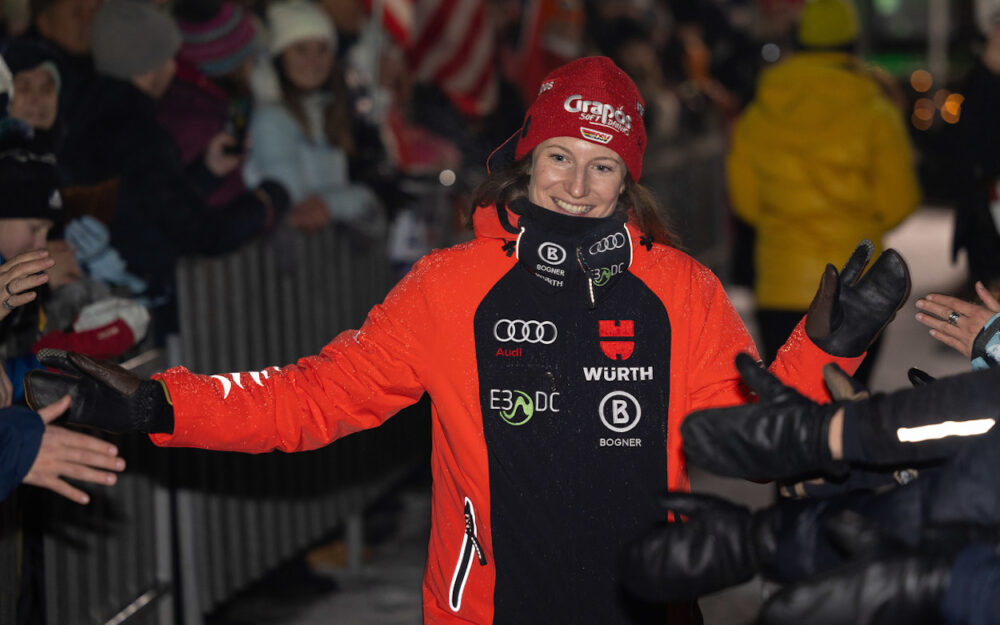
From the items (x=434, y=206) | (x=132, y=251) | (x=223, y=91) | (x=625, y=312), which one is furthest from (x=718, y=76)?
(x=625, y=312)

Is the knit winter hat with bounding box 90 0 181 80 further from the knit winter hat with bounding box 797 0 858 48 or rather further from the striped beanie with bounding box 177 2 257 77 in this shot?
the knit winter hat with bounding box 797 0 858 48

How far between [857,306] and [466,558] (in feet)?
3.61

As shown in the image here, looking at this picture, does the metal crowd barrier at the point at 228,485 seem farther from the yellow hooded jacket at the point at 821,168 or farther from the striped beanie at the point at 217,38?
the yellow hooded jacket at the point at 821,168

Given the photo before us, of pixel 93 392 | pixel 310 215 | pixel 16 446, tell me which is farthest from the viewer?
pixel 310 215

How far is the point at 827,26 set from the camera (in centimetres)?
609

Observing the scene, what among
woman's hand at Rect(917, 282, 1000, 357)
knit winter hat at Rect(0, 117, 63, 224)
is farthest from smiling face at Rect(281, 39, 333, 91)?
woman's hand at Rect(917, 282, 1000, 357)

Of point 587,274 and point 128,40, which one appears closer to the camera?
point 587,274

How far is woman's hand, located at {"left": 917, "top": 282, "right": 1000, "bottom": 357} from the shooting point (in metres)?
3.22

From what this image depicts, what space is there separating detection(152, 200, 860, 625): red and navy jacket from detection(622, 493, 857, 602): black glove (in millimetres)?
626

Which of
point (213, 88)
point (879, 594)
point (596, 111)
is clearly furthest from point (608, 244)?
point (213, 88)

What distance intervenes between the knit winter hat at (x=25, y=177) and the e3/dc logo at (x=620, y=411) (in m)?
1.91

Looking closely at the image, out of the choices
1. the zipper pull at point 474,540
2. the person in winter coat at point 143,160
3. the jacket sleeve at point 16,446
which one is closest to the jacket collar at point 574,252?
the zipper pull at point 474,540

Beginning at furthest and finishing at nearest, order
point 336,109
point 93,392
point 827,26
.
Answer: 1. point 336,109
2. point 827,26
3. point 93,392

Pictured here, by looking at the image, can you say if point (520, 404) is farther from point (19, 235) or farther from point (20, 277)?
point (19, 235)
